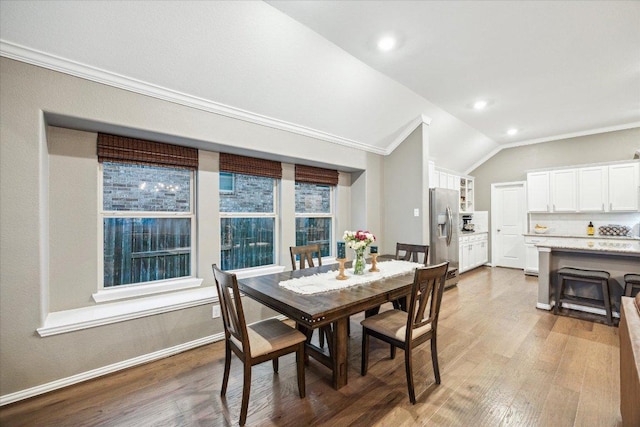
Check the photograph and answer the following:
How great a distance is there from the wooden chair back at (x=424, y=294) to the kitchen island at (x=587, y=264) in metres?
2.83

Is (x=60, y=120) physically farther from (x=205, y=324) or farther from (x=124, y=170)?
(x=205, y=324)

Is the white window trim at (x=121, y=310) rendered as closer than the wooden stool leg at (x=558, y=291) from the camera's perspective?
Yes

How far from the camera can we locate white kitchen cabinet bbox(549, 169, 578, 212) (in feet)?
18.3

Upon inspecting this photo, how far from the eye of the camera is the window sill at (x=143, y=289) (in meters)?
2.57

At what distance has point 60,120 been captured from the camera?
2.23 meters

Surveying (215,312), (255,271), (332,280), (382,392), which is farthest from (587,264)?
(215,312)

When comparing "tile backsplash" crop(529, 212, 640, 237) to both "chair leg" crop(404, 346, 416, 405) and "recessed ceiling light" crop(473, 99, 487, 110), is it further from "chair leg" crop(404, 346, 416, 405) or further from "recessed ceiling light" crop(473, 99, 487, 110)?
"chair leg" crop(404, 346, 416, 405)

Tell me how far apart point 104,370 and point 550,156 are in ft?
27.1

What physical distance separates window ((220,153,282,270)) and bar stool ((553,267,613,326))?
3903mm

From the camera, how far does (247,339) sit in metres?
1.81

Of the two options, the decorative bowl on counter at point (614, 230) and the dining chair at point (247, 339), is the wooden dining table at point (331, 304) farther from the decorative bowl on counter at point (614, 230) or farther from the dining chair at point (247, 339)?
the decorative bowl on counter at point (614, 230)

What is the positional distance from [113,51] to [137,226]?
1.56 metres

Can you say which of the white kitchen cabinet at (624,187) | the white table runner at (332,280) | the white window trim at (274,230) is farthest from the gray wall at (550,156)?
the white window trim at (274,230)

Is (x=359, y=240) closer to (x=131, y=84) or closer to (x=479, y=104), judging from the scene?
(x=131, y=84)
